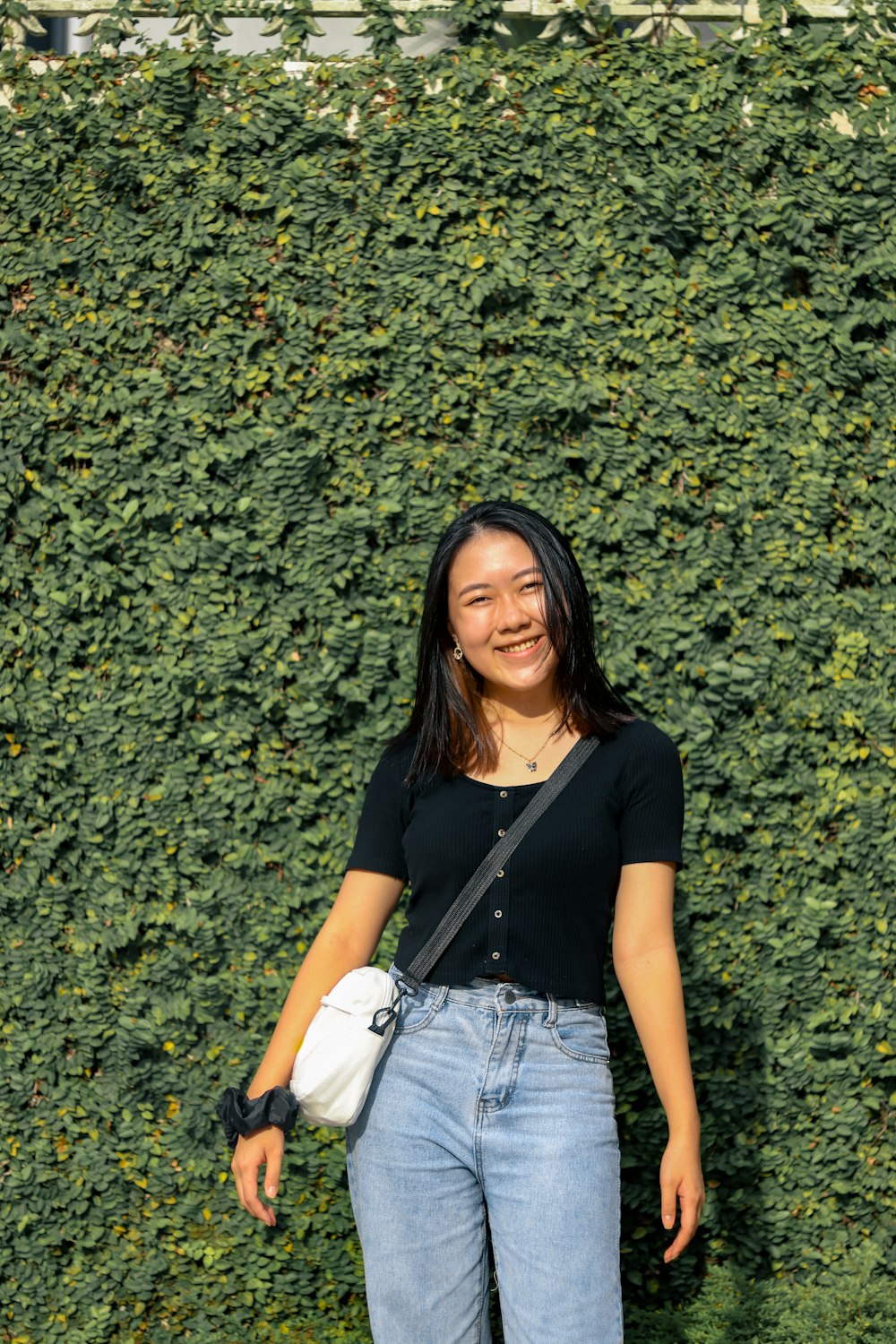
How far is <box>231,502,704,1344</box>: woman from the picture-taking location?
2.17 m

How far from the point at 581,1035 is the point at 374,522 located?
183cm

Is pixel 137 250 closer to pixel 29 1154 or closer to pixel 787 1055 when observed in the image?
pixel 29 1154

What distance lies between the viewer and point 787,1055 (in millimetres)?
3725

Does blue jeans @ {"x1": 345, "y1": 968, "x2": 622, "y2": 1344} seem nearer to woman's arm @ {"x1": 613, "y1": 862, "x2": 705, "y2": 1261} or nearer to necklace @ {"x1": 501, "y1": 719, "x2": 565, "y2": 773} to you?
woman's arm @ {"x1": 613, "y1": 862, "x2": 705, "y2": 1261}

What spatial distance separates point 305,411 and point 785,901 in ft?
6.64

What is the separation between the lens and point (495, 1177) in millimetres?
2186

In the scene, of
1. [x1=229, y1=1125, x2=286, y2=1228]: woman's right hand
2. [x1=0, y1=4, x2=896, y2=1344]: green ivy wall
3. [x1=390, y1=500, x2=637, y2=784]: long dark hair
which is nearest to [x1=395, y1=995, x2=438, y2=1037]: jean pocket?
[x1=229, y1=1125, x2=286, y2=1228]: woman's right hand

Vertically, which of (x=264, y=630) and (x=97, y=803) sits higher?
(x=264, y=630)

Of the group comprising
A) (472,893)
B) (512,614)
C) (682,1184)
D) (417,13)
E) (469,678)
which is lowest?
(682,1184)

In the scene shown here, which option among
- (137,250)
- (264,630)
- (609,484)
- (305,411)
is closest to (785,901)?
(609,484)

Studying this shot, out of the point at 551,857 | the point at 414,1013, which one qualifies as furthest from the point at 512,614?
the point at 414,1013

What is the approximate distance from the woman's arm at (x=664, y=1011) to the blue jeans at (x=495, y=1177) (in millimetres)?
100

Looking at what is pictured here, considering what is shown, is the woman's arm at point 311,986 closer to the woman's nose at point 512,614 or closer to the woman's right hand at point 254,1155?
the woman's right hand at point 254,1155

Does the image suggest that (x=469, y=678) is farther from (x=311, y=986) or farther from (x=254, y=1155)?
(x=254, y=1155)
